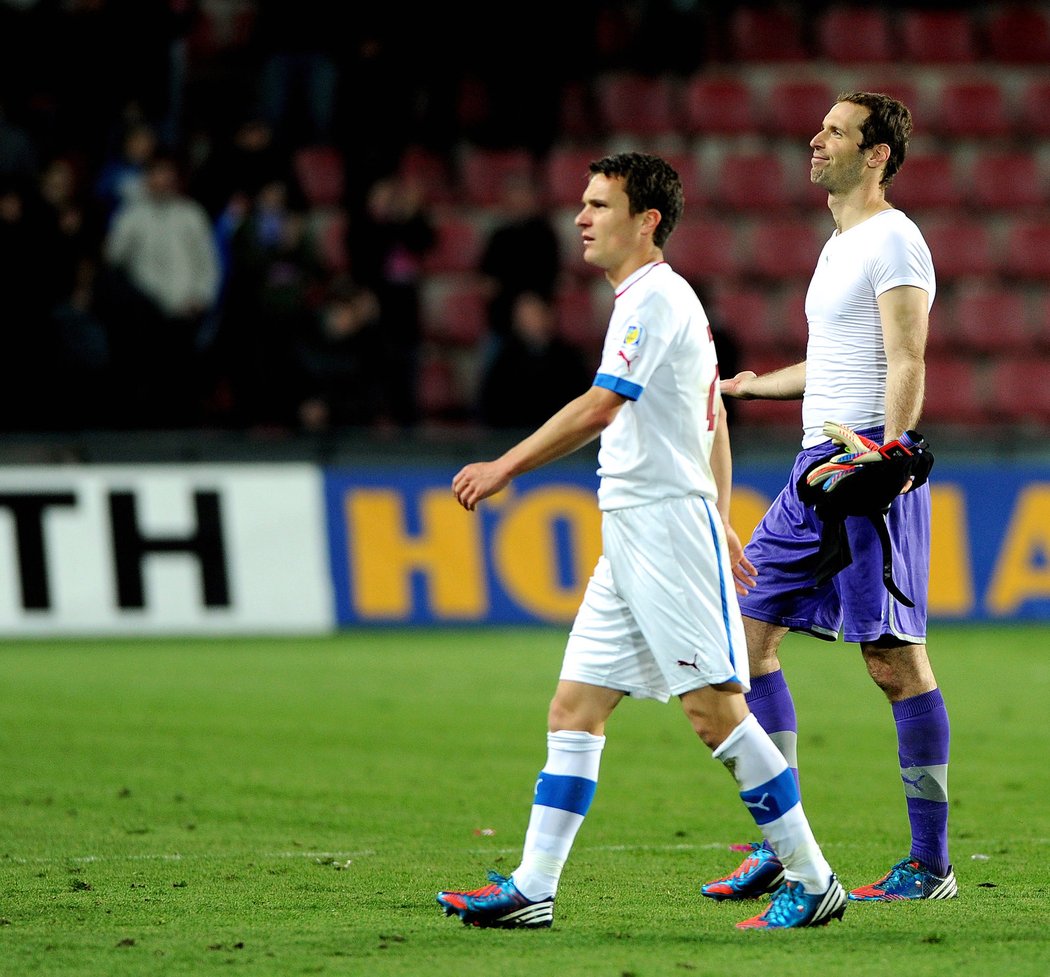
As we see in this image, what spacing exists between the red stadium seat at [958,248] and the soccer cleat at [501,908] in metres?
13.8

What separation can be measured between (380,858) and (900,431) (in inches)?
87.8

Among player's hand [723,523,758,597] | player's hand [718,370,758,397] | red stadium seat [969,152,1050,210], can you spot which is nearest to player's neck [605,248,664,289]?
player's hand [723,523,758,597]

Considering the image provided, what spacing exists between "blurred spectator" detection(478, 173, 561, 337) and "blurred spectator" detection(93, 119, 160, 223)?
282cm

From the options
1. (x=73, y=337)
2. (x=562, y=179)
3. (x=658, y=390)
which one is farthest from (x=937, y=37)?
(x=658, y=390)

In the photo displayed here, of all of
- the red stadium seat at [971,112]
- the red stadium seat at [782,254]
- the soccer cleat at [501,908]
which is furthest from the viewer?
the red stadium seat at [971,112]

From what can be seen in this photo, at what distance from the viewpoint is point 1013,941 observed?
16.4ft

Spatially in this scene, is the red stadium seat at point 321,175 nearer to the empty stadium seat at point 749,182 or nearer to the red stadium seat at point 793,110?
the empty stadium seat at point 749,182

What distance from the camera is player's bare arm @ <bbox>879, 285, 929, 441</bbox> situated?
18.1 feet

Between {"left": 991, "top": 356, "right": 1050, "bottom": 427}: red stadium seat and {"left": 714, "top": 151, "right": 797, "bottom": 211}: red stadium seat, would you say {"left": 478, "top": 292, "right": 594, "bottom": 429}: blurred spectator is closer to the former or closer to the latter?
{"left": 714, "top": 151, "right": 797, "bottom": 211}: red stadium seat

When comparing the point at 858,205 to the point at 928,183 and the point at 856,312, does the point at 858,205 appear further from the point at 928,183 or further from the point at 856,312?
the point at 928,183

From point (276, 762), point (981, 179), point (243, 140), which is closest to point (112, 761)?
point (276, 762)

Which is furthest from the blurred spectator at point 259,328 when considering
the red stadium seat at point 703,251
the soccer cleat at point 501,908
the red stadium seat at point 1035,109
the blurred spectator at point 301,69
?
the soccer cleat at point 501,908

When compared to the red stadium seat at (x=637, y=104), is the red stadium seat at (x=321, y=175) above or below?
below

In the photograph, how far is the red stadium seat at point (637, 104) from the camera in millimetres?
18328
